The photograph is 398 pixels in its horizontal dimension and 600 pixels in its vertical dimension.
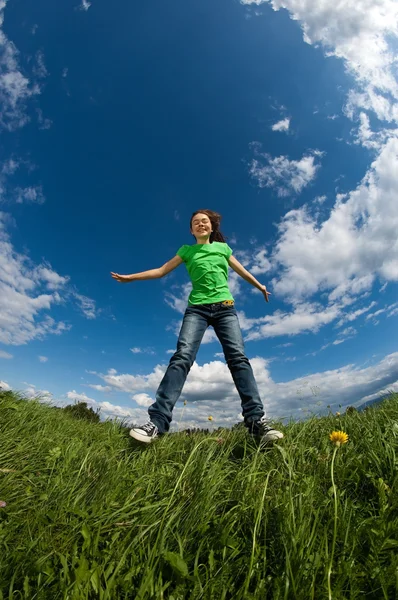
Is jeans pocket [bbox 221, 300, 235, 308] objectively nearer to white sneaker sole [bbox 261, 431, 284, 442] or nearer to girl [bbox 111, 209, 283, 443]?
girl [bbox 111, 209, 283, 443]

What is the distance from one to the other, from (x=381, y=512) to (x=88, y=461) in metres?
2.07

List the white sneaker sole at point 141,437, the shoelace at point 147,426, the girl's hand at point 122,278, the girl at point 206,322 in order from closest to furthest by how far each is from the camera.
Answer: the white sneaker sole at point 141,437 → the shoelace at point 147,426 → the girl at point 206,322 → the girl's hand at point 122,278

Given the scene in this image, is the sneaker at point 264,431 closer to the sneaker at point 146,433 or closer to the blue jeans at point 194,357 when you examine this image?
the blue jeans at point 194,357

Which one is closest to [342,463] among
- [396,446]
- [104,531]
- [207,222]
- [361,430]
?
[396,446]

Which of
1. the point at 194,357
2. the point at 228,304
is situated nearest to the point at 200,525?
the point at 194,357

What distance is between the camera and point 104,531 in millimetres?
1708

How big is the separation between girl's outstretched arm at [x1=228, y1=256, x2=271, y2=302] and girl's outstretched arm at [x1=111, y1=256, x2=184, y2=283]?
756mm

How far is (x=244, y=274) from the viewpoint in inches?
189

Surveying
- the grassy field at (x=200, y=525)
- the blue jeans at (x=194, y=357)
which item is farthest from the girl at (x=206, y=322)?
the grassy field at (x=200, y=525)

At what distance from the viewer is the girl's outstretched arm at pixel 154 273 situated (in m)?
4.29

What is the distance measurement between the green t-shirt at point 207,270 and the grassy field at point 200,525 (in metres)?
1.82

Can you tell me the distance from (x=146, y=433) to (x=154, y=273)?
6.96 feet

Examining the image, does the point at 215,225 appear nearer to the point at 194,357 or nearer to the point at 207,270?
the point at 207,270

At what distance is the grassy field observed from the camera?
4.39 feet
